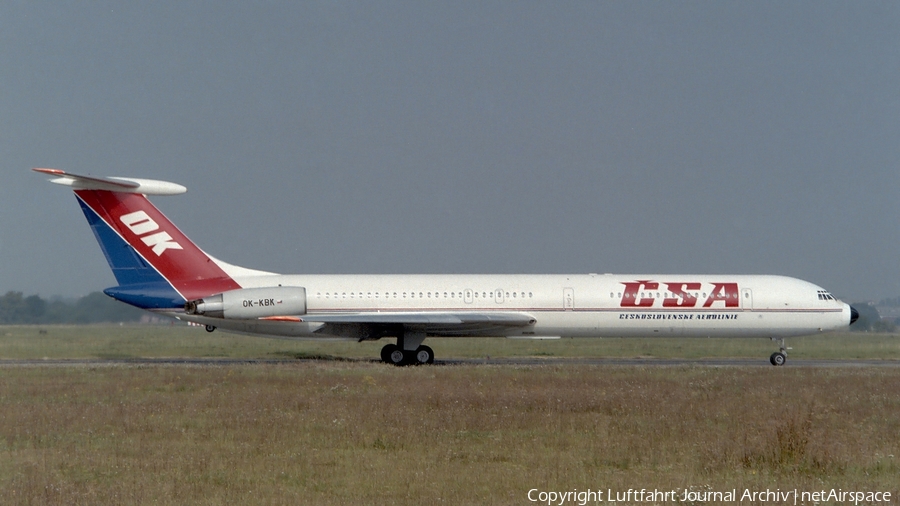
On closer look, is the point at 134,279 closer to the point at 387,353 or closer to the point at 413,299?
the point at 387,353

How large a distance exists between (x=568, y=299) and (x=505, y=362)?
3070 millimetres

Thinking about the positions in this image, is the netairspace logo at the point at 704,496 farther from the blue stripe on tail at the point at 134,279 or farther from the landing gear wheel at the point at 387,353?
the blue stripe on tail at the point at 134,279

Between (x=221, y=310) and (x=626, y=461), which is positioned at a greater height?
(x=221, y=310)

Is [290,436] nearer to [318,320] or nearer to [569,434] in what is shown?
[569,434]

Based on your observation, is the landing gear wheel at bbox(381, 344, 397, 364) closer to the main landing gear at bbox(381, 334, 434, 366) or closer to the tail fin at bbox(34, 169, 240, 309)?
the main landing gear at bbox(381, 334, 434, 366)

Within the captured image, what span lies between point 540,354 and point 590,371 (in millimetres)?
9390

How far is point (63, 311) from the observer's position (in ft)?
220

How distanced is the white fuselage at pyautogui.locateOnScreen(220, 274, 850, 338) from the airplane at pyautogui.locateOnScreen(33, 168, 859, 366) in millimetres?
36

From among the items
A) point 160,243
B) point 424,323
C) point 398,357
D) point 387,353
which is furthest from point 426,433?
point 160,243

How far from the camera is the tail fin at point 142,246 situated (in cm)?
2758

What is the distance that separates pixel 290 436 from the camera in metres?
13.9

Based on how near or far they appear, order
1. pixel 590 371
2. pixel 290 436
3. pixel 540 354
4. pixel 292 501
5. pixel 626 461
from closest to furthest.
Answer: pixel 292 501 < pixel 626 461 < pixel 290 436 < pixel 590 371 < pixel 540 354

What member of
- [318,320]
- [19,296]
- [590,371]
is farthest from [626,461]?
[19,296]

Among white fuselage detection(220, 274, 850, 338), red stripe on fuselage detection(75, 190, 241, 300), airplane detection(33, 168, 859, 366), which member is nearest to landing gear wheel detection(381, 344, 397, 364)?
airplane detection(33, 168, 859, 366)
